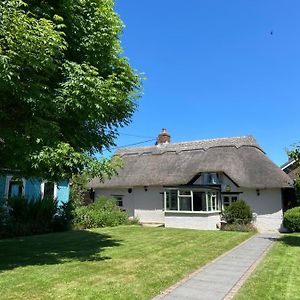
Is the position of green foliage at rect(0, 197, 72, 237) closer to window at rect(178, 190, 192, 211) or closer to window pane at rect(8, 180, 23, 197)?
window pane at rect(8, 180, 23, 197)

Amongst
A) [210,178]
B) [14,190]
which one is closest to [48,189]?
[14,190]

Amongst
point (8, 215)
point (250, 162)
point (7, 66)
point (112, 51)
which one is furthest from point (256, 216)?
point (7, 66)

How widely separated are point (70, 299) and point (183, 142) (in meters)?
31.4

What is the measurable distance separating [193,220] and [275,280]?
17.4 metres

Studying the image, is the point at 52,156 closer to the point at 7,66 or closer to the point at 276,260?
the point at 7,66

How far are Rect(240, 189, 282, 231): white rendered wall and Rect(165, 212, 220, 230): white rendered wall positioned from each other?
280cm

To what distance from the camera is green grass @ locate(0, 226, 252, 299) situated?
25.3 ft

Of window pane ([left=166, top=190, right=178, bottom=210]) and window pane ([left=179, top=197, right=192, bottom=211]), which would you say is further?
window pane ([left=166, top=190, right=178, bottom=210])

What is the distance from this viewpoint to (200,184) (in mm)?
29906

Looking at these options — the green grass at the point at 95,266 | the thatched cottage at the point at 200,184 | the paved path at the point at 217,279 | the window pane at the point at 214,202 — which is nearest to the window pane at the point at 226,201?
the thatched cottage at the point at 200,184

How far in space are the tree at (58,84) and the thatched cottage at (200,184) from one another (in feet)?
49.5

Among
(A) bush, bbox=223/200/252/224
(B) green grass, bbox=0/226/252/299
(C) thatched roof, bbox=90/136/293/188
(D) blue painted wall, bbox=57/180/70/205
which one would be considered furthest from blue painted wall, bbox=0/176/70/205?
(A) bush, bbox=223/200/252/224

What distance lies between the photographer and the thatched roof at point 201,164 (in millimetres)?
27906

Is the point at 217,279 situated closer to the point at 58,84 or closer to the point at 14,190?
the point at 58,84
